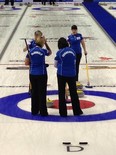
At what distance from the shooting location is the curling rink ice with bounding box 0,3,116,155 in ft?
30.4

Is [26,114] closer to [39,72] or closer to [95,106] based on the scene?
[39,72]

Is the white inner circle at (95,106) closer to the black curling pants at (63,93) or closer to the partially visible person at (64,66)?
the black curling pants at (63,93)

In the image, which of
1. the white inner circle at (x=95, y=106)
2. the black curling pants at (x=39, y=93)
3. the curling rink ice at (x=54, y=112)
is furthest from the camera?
the white inner circle at (x=95, y=106)

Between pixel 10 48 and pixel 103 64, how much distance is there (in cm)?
462

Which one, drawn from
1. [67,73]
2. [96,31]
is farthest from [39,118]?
[96,31]

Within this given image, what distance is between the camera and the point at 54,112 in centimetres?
1147

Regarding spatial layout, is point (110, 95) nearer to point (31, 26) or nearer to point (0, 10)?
point (31, 26)

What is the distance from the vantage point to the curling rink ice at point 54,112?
927cm

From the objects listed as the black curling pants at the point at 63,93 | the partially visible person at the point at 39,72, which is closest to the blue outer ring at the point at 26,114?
the black curling pants at the point at 63,93

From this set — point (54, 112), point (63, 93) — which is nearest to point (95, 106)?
point (54, 112)

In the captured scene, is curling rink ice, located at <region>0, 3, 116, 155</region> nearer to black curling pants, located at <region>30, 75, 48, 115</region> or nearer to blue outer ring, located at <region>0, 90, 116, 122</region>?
blue outer ring, located at <region>0, 90, 116, 122</region>

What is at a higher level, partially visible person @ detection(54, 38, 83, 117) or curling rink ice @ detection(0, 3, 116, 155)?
partially visible person @ detection(54, 38, 83, 117)

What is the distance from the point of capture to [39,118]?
36.1 ft

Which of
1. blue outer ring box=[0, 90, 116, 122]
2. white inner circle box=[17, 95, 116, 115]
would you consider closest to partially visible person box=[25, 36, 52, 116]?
blue outer ring box=[0, 90, 116, 122]
